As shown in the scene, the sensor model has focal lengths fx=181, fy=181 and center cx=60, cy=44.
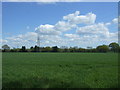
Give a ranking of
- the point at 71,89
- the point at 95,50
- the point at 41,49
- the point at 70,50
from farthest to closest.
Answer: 1. the point at 70,50
2. the point at 95,50
3. the point at 41,49
4. the point at 71,89

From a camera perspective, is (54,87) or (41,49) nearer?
(54,87)

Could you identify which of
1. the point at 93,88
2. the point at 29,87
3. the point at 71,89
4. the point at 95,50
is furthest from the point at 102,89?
the point at 95,50

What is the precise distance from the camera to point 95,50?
9494cm

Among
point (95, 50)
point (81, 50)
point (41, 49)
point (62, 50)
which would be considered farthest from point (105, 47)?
point (41, 49)

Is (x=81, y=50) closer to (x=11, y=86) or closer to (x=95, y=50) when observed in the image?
(x=95, y=50)

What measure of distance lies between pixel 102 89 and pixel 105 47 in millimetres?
88234

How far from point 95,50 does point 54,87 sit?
91.0 m

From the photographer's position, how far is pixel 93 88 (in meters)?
5.88

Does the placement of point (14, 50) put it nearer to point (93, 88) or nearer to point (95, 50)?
point (95, 50)

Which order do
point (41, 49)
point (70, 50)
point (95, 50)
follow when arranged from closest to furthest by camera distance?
point (41, 49) < point (95, 50) < point (70, 50)

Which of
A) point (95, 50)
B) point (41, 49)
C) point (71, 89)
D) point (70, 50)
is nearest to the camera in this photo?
point (71, 89)

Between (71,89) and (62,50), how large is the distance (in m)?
94.9

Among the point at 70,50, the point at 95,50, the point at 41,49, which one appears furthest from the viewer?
the point at 70,50

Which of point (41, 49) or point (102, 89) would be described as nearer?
point (102, 89)
